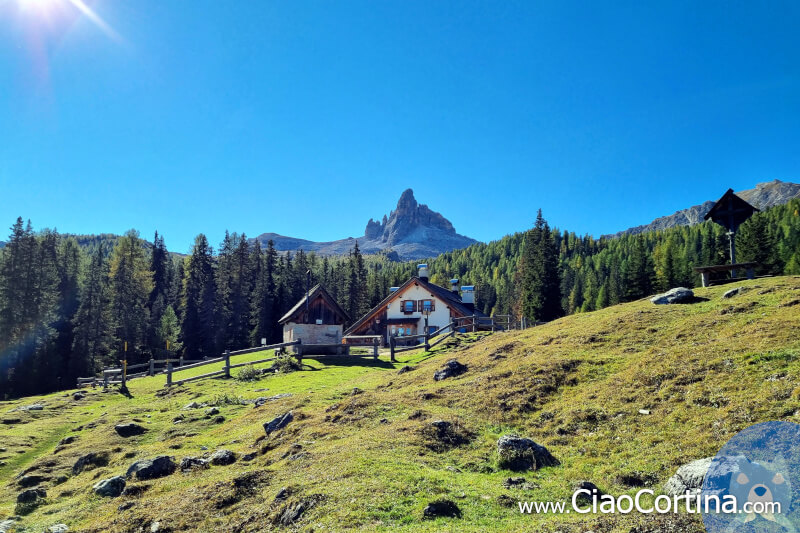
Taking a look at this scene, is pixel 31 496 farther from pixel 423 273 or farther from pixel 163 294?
pixel 163 294

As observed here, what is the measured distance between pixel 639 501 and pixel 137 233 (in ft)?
280

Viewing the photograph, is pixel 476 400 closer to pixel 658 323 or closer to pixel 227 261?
pixel 658 323

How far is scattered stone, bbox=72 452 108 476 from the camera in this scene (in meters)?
14.9

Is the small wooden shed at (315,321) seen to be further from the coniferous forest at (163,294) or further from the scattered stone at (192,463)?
the scattered stone at (192,463)

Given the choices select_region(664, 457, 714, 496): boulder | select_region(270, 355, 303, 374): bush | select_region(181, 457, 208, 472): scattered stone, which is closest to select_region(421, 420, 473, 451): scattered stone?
select_region(664, 457, 714, 496): boulder

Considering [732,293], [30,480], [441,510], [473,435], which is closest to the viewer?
[441,510]

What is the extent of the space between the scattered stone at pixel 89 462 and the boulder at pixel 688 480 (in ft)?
55.9

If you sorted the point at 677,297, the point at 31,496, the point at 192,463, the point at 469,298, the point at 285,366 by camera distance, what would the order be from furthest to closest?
the point at 469,298, the point at 285,366, the point at 677,297, the point at 192,463, the point at 31,496

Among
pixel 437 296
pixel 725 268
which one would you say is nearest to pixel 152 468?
pixel 725 268

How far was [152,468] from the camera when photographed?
1254 cm

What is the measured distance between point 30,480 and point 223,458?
22.0ft

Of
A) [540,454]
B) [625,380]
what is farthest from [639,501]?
[625,380]

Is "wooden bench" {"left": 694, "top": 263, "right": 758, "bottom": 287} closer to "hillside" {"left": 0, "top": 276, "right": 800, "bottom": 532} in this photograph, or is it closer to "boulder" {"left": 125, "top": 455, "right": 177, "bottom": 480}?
"hillside" {"left": 0, "top": 276, "right": 800, "bottom": 532}

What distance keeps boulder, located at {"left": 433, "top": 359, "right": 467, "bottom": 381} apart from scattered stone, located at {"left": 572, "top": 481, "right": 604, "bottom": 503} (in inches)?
471
